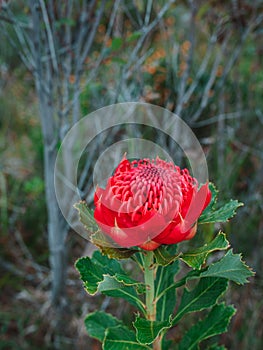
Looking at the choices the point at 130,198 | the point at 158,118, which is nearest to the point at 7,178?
the point at 158,118

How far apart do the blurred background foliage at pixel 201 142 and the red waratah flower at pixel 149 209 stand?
0.86m

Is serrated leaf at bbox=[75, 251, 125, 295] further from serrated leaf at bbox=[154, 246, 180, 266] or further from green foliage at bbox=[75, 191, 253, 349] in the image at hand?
serrated leaf at bbox=[154, 246, 180, 266]

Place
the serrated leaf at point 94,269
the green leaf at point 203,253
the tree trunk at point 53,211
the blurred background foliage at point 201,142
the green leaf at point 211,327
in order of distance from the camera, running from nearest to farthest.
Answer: the green leaf at point 203,253 → the serrated leaf at point 94,269 → the green leaf at point 211,327 → the tree trunk at point 53,211 → the blurred background foliage at point 201,142

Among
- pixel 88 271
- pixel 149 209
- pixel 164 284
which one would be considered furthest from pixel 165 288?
pixel 149 209

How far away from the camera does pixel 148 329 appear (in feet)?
2.90

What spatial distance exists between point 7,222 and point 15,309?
2.14 ft

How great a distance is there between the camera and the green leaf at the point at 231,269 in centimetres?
85

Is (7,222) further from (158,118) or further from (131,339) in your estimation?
(131,339)

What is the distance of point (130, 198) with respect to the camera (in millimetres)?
805

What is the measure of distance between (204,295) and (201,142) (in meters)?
1.77

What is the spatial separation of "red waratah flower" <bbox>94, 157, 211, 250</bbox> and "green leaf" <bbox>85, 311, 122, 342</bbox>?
1.38ft

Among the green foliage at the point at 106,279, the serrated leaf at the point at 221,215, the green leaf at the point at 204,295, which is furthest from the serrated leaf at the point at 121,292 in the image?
the serrated leaf at the point at 221,215

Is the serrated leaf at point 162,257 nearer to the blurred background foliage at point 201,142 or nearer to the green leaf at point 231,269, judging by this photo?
the green leaf at point 231,269

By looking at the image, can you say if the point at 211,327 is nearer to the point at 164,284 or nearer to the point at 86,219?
the point at 164,284
